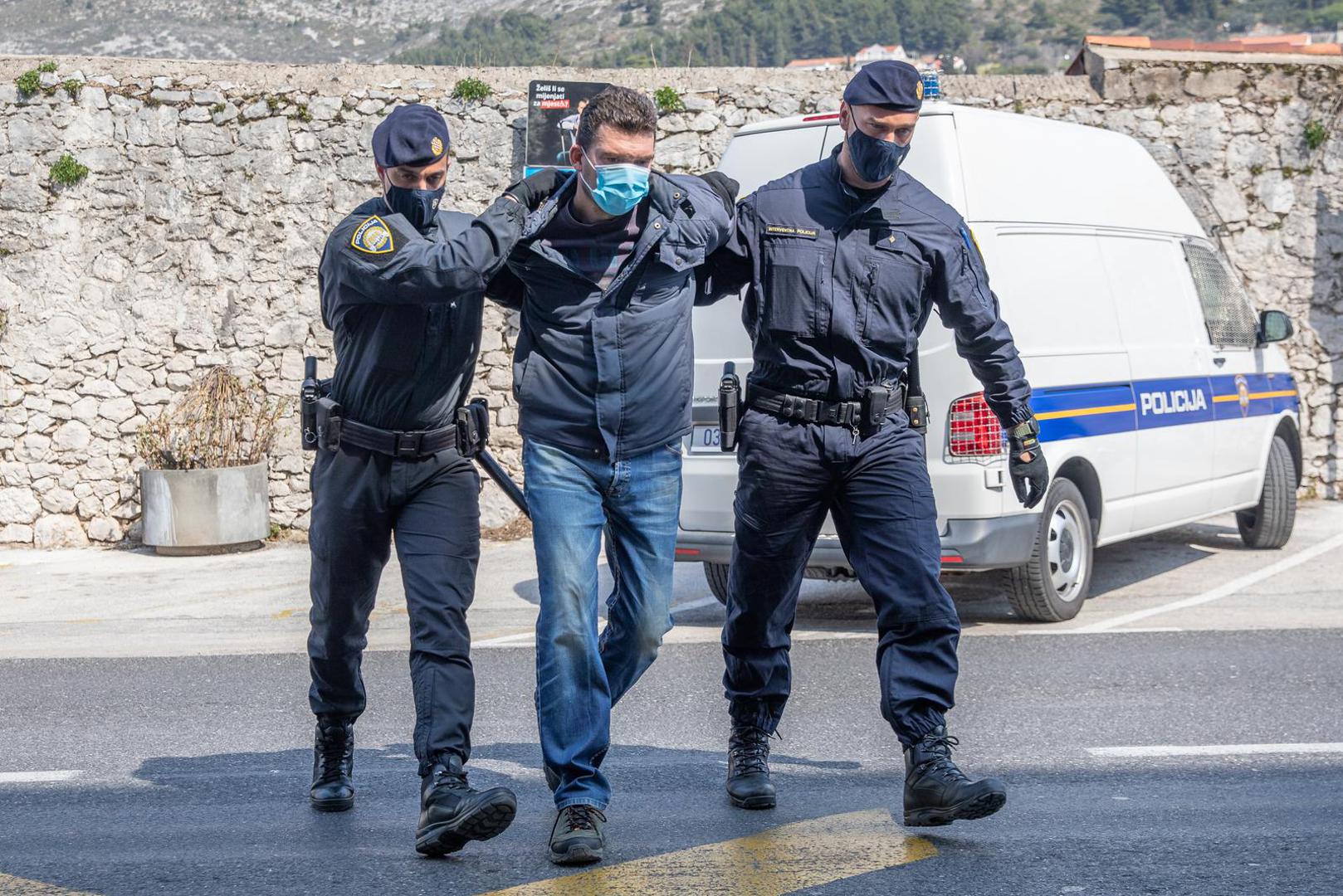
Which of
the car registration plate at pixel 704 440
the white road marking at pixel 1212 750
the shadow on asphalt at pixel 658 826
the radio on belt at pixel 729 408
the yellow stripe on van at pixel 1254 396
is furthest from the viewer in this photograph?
the yellow stripe on van at pixel 1254 396

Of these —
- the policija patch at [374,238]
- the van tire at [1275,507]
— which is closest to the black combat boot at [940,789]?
the policija patch at [374,238]

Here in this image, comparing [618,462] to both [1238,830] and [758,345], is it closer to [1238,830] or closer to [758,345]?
[758,345]

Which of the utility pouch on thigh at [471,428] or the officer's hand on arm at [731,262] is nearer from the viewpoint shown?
the utility pouch on thigh at [471,428]

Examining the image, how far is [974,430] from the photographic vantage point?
274 inches

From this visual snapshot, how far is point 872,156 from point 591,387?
1070 millimetres

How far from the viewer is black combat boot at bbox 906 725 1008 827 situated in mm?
4023

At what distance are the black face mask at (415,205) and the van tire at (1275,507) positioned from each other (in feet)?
22.6

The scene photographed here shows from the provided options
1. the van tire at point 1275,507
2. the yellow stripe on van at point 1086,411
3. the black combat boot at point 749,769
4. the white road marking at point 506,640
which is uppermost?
the yellow stripe on van at point 1086,411

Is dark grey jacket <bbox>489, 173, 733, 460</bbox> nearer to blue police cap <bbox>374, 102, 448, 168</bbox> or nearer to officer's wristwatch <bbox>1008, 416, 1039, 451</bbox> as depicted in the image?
blue police cap <bbox>374, 102, 448, 168</bbox>

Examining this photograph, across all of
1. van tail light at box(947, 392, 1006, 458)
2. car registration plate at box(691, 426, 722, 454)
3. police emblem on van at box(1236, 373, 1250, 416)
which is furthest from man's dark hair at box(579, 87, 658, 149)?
police emblem on van at box(1236, 373, 1250, 416)

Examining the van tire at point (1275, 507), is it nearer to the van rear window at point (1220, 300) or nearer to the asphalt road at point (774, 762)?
the van rear window at point (1220, 300)

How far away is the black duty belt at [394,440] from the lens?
13.8 feet

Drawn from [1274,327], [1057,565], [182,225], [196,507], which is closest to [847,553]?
[1057,565]

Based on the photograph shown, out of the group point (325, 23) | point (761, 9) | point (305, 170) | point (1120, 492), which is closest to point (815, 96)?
point (305, 170)
